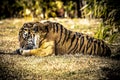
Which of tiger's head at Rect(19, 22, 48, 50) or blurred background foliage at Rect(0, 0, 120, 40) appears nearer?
tiger's head at Rect(19, 22, 48, 50)

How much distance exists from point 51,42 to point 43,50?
0.24 m

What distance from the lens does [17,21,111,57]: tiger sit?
7.00 metres

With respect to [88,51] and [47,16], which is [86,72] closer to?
[88,51]

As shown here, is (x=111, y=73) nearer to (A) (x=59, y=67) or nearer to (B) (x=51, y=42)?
(A) (x=59, y=67)

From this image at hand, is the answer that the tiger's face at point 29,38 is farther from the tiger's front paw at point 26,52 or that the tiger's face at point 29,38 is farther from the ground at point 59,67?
the ground at point 59,67

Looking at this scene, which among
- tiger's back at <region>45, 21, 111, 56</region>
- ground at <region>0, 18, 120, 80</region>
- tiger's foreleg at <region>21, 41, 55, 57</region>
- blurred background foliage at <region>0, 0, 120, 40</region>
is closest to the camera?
ground at <region>0, 18, 120, 80</region>

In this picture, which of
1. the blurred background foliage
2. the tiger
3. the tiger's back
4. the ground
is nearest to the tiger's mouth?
the tiger

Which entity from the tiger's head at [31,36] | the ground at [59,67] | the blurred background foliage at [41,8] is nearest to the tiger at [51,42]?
the tiger's head at [31,36]

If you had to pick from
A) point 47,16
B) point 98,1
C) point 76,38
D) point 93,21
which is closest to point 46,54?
point 76,38

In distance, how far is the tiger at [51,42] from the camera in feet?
23.0

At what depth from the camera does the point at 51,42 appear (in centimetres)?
704

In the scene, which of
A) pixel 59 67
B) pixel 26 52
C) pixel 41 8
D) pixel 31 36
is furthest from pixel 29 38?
pixel 41 8

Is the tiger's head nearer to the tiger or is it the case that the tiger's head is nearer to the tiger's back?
the tiger

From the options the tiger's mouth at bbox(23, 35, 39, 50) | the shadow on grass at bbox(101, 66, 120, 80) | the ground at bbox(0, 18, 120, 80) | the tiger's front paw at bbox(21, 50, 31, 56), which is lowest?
the shadow on grass at bbox(101, 66, 120, 80)
